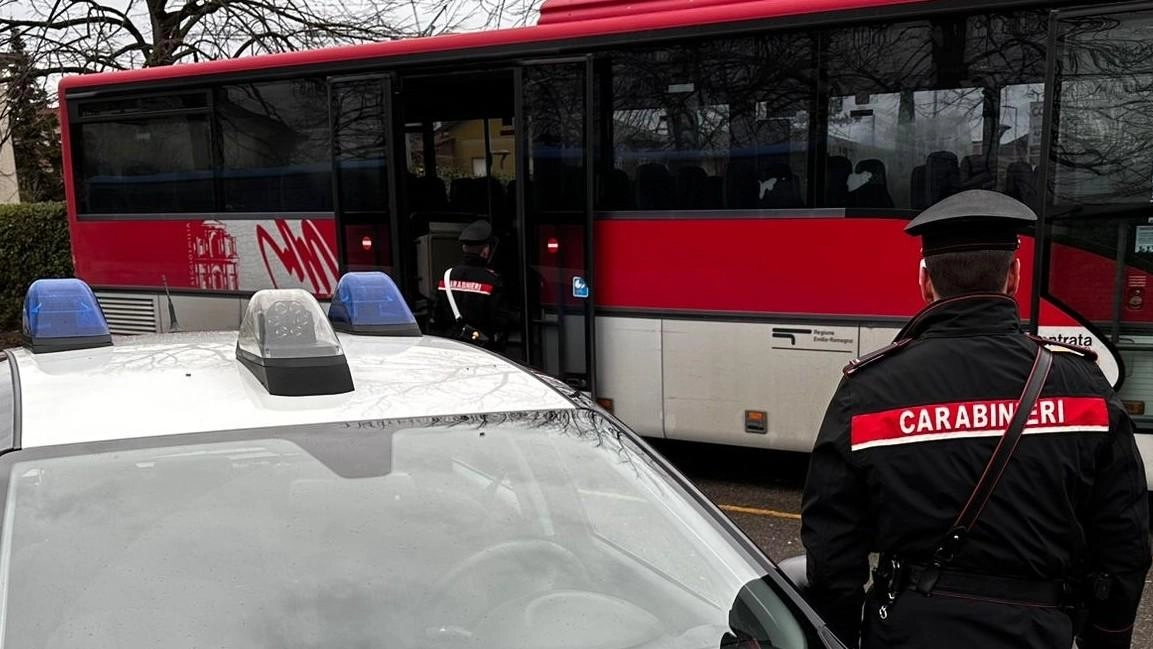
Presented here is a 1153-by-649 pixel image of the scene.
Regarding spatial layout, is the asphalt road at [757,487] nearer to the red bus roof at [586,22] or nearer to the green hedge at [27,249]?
the red bus roof at [586,22]

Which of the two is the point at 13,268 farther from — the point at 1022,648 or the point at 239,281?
the point at 1022,648

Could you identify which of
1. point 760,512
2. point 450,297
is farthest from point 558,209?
point 760,512

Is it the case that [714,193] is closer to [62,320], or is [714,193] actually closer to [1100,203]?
[1100,203]

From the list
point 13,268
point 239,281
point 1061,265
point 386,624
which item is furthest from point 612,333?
point 13,268

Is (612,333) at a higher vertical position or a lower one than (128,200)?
lower

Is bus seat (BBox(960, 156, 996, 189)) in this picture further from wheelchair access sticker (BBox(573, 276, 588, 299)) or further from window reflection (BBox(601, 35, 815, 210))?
wheelchair access sticker (BBox(573, 276, 588, 299))

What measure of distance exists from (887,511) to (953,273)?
520mm

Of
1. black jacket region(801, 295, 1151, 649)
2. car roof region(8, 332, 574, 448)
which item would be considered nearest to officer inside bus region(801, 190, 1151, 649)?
black jacket region(801, 295, 1151, 649)

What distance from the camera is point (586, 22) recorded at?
607cm

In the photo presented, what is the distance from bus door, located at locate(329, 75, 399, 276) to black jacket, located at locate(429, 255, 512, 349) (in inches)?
25.1

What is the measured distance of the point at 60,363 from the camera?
246 cm

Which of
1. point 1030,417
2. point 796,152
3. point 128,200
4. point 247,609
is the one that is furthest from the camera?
point 128,200

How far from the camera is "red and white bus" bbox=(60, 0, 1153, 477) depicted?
4.99 m

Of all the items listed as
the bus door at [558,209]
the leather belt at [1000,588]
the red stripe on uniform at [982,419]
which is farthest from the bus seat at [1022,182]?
the leather belt at [1000,588]
